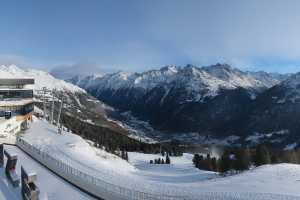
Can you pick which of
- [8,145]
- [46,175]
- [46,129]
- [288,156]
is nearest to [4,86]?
[46,129]

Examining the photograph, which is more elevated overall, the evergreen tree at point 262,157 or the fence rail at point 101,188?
the fence rail at point 101,188

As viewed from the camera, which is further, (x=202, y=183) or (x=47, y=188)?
(x=202, y=183)

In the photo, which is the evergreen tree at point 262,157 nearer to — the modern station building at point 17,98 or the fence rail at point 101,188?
the modern station building at point 17,98

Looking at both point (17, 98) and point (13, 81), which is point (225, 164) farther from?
point (13, 81)

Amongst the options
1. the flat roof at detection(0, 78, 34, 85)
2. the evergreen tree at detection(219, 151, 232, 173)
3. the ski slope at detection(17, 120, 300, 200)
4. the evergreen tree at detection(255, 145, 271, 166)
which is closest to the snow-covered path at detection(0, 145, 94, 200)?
the ski slope at detection(17, 120, 300, 200)

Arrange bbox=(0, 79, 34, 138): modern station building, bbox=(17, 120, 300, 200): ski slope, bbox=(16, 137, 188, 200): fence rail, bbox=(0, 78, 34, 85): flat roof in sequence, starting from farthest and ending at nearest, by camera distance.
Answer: bbox=(0, 78, 34, 85): flat roof, bbox=(0, 79, 34, 138): modern station building, bbox=(17, 120, 300, 200): ski slope, bbox=(16, 137, 188, 200): fence rail

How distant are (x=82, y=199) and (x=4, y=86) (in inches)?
3166

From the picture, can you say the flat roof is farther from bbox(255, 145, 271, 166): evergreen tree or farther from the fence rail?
bbox(255, 145, 271, 166): evergreen tree

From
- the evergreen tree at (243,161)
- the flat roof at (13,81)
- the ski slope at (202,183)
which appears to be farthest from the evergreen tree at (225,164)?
the flat roof at (13,81)

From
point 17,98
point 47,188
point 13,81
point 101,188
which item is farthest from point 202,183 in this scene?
point 13,81

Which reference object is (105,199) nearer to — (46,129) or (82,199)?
(82,199)

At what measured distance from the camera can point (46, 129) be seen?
11531 cm

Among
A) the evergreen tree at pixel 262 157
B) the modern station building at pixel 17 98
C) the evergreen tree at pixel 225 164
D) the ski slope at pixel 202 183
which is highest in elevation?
the modern station building at pixel 17 98

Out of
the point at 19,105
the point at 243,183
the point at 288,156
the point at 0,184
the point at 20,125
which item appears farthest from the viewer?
the point at 288,156
